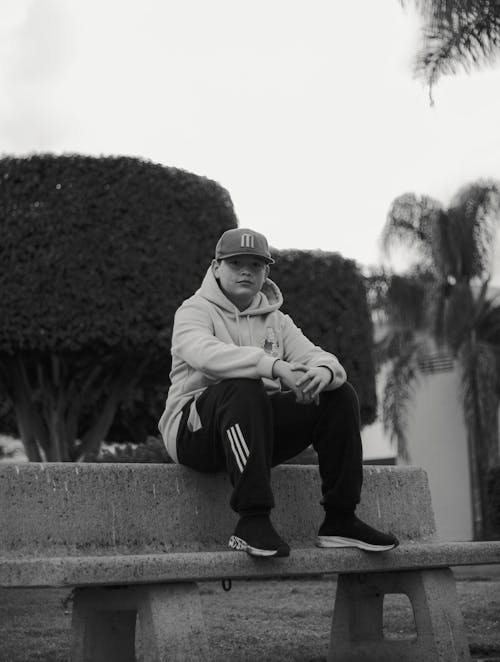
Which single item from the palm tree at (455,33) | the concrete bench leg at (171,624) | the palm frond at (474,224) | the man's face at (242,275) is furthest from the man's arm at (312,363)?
the palm frond at (474,224)

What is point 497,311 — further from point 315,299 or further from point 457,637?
point 457,637

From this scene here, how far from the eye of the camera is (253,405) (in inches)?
147

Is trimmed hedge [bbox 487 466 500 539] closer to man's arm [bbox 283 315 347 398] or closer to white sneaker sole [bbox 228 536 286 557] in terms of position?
man's arm [bbox 283 315 347 398]

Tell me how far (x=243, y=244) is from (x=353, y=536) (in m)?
1.18

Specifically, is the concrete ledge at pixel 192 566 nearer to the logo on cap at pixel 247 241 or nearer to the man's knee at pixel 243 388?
the man's knee at pixel 243 388

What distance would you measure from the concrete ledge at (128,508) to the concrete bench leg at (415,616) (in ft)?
1.29

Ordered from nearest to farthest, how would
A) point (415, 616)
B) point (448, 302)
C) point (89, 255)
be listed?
1. point (415, 616)
2. point (89, 255)
3. point (448, 302)

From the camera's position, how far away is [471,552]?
445 cm

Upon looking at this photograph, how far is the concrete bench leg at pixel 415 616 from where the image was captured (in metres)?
4.35

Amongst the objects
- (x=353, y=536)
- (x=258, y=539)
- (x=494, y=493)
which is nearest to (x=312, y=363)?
(x=353, y=536)

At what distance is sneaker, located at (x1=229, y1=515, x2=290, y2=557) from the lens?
3.62 m

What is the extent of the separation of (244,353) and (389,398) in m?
22.1

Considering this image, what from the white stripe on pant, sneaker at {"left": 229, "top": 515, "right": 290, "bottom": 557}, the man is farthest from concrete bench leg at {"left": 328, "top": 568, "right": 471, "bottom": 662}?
the white stripe on pant

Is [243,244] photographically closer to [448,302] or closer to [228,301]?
[228,301]
